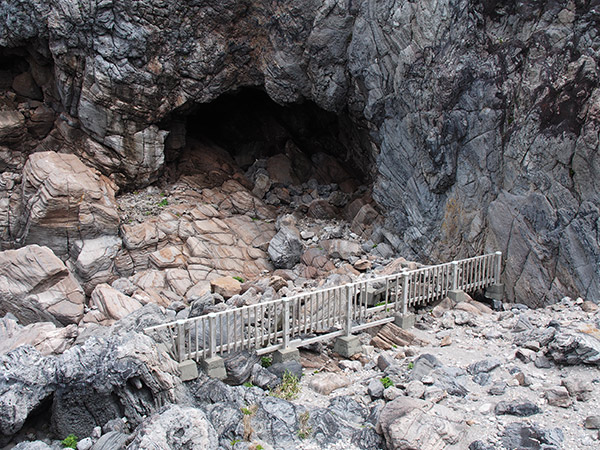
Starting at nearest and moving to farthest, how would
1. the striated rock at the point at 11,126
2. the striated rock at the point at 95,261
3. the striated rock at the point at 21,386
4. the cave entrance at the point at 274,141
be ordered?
the striated rock at the point at 21,386 → the striated rock at the point at 95,261 → the striated rock at the point at 11,126 → the cave entrance at the point at 274,141

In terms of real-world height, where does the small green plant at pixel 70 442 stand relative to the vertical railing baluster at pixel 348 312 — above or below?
below

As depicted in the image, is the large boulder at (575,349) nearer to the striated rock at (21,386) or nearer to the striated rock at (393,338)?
the striated rock at (393,338)

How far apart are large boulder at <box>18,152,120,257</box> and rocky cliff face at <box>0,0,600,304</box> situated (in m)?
2.08

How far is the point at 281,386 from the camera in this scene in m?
9.42

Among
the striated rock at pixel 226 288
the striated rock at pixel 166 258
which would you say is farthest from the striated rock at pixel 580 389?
the striated rock at pixel 166 258

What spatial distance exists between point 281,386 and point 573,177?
899 centimetres

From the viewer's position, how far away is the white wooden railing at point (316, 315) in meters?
9.51

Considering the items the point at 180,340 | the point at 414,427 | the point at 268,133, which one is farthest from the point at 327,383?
the point at 268,133

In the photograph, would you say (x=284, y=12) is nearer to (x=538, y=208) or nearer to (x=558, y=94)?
(x=558, y=94)

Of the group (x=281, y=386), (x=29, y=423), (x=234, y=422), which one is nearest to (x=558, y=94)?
(x=281, y=386)

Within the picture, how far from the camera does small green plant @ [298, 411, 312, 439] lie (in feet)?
25.4

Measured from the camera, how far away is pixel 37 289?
48.9 ft

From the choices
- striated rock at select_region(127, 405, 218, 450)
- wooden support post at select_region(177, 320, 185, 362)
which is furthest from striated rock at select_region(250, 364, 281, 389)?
striated rock at select_region(127, 405, 218, 450)

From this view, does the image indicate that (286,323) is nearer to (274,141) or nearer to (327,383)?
(327,383)
